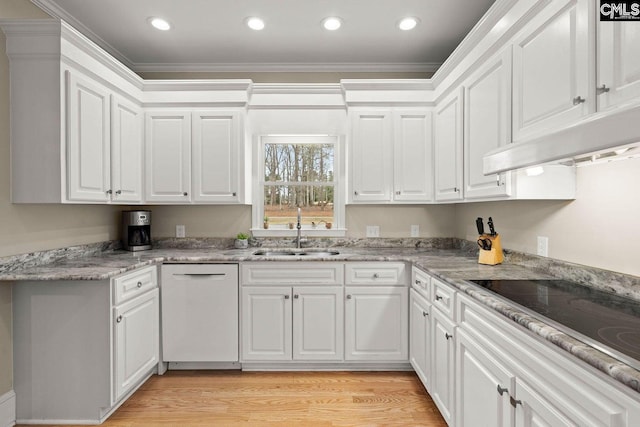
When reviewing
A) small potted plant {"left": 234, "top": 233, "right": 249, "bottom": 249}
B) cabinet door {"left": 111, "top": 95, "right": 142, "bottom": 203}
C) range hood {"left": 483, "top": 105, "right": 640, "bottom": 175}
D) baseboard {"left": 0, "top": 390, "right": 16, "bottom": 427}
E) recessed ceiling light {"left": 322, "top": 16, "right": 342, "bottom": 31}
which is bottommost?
baseboard {"left": 0, "top": 390, "right": 16, "bottom": 427}

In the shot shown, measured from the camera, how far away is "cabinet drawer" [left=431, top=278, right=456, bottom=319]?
1.95 metres

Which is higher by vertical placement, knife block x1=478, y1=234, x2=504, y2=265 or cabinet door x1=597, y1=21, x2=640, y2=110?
cabinet door x1=597, y1=21, x2=640, y2=110

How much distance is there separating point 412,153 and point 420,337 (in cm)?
155

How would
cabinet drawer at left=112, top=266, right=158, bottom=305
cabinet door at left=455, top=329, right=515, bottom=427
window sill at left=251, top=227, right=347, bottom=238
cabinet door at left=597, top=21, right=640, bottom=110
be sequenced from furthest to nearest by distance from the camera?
window sill at left=251, top=227, right=347, bottom=238 < cabinet drawer at left=112, top=266, right=158, bottom=305 < cabinet door at left=455, top=329, right=515, bottom=427 < cabinet door at left=597, top=21, right=640, bottom=110

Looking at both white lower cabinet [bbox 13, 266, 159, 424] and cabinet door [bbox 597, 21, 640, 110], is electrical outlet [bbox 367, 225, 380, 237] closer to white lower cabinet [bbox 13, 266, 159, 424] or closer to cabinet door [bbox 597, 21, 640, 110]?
white lower cabinet [bbox 13, 266, 159, 424]

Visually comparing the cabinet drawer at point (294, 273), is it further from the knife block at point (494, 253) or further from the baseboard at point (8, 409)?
the baseboard at point (8, 409)

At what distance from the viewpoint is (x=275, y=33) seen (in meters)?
2.92

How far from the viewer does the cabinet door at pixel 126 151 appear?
2713 millimetres

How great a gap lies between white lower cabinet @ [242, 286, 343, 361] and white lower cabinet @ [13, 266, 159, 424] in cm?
95

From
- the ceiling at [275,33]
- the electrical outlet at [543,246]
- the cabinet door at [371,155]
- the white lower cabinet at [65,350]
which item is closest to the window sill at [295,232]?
the cabinet door at [371,155]

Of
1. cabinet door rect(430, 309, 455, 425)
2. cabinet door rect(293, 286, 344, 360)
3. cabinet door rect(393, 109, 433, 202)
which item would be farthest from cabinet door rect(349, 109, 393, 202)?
cabinet door rect(430, 309, 455, 425)

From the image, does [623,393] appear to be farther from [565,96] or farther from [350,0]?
[350,0]

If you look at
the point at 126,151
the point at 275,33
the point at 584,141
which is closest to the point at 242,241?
the point at 126,151

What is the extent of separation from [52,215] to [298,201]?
1.98 m
